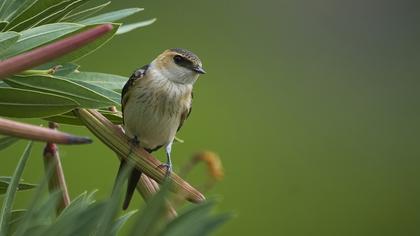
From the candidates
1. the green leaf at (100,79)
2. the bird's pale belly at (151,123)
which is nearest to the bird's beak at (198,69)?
the bird's pale belly at (151,123)

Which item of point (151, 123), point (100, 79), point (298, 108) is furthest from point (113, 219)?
point (298, 108)

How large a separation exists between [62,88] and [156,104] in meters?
0.75

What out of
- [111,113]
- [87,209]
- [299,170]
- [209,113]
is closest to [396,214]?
[299,170]

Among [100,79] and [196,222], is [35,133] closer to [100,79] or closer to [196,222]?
[196,222]

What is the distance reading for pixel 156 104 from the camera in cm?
132

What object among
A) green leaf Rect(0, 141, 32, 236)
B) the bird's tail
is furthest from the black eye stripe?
green leaf Rect(0, 141, 32, 236)

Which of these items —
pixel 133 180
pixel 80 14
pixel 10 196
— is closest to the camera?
pixel 10 196

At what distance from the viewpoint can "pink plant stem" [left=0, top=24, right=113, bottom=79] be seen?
1.21ft

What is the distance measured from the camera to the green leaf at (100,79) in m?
0.66

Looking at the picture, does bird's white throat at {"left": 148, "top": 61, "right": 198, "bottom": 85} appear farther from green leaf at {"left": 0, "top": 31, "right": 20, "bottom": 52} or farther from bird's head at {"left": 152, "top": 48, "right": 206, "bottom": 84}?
green leaf at {"left": 0, "top": 31, "right": 20, "bottom": 52}

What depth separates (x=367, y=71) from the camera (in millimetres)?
4457

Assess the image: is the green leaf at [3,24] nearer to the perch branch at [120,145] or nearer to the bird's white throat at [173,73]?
the perch branch at [120,145]

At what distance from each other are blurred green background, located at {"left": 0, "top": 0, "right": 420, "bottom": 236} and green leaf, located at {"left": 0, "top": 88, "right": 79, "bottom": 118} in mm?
2048

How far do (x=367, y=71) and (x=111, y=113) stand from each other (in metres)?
3.88
